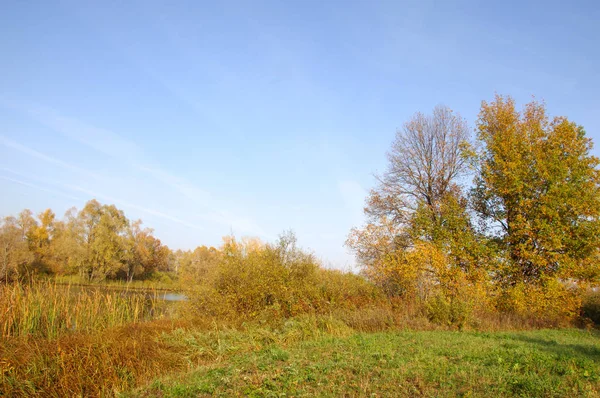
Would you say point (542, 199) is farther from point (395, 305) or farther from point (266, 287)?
point (266, 287)

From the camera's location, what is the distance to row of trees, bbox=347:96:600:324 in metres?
16.9

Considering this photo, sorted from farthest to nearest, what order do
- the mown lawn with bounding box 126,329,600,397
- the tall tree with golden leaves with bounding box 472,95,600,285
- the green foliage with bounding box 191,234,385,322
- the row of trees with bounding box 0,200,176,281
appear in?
1. the row of trees with bounding box 0,200,176,281
2. the tall tree with golden leaves with bounding box 472,95,600,285
3. the green foliage with bounding box 191,234,385,322
4. the mown lawn with bounding box 126,329,600,397

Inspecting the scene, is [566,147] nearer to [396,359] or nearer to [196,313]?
[396,359]

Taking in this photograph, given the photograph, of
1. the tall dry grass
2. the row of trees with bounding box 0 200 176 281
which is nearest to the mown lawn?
the tall dry grass

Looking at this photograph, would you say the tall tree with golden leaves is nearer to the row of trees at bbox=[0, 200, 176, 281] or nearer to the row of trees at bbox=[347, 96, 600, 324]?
the row of trees at bbox=[347, 96, 600, 324]

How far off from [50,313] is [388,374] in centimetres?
917

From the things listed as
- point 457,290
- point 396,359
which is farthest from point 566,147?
point 396,359

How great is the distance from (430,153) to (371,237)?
683cm

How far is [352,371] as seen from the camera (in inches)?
252

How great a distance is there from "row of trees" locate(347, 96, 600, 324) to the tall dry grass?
1099 cm

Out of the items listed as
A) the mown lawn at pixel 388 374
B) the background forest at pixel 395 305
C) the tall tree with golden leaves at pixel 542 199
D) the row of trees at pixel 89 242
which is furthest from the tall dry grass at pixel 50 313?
the row of trees at pixel 89 242

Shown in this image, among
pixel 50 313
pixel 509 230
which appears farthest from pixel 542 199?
pixel 50 313

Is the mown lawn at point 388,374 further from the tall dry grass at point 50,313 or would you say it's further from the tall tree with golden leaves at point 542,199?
the tall tree with golden leaves at point 542,199

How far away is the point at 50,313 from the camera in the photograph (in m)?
10.2
